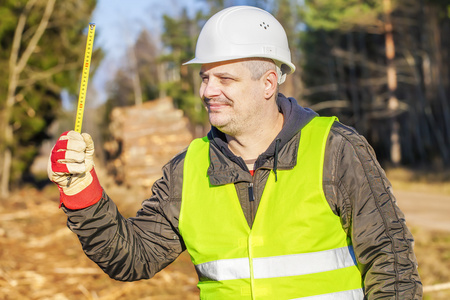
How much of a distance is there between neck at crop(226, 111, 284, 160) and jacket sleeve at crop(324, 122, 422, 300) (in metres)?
0.38

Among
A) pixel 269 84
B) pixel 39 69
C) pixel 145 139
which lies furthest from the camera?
pixel 39 69

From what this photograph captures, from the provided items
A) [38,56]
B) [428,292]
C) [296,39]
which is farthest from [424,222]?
[296,39]

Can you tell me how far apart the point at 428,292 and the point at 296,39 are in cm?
3326

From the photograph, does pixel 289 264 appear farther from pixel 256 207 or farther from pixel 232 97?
pixel 232 97

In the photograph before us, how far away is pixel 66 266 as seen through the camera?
7164 millimetres

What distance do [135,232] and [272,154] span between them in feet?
2.61

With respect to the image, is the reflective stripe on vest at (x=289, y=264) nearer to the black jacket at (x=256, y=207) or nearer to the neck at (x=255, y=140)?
the black jacket at (x=256, y=207)

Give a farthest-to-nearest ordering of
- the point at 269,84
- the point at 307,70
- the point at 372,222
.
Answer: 1. the point at 307,70
2. the point at 269,84
3. the point at 372,222

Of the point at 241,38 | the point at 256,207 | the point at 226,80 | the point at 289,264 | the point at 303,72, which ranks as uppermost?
the point at 303,72

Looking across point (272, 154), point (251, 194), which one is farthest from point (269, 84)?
point (251, 194)

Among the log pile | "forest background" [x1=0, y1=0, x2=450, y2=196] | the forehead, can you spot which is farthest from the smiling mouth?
"forest background" [x1=0, y1=0, x2=450, y2=196]

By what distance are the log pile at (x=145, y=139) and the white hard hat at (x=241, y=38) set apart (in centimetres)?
955

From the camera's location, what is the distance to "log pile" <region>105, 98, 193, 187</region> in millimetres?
12438

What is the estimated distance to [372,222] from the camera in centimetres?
234
